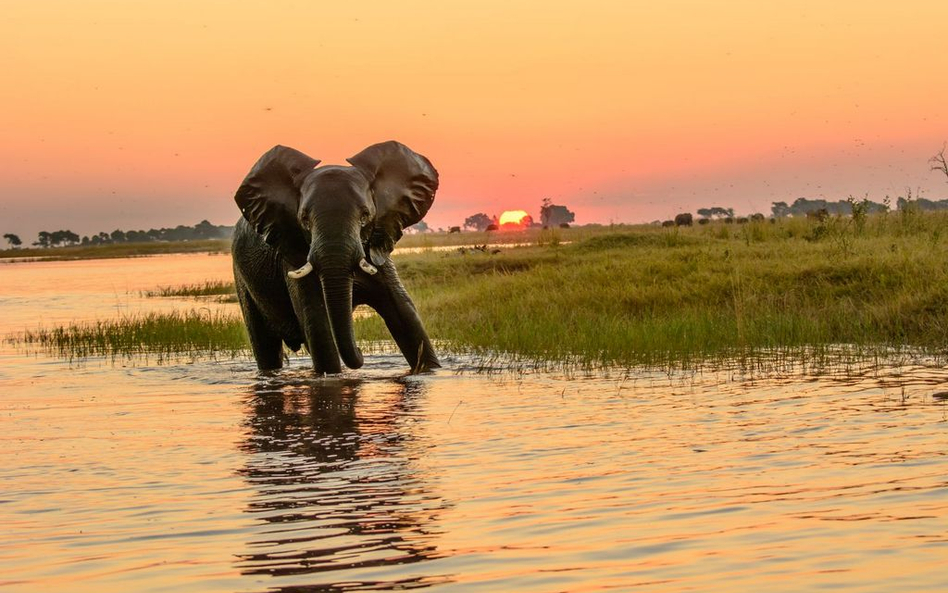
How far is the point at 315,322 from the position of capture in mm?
12945

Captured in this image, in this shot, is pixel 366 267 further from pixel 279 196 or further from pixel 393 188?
pixel 279 196

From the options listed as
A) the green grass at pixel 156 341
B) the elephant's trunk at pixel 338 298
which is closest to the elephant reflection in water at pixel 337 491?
the elephant's trunk at pixel 338 298

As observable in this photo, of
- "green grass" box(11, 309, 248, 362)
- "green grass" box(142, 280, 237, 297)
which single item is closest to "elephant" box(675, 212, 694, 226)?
"green grass" box(142, 280, 237, 297)

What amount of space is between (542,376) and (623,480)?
5563 mm

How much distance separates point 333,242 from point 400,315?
1315 millimetres

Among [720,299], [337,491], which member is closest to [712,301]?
[720,299]

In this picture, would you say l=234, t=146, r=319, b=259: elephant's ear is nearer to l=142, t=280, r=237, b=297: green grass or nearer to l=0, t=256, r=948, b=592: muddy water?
l=0, t=256, r=948, b=592: muddy water

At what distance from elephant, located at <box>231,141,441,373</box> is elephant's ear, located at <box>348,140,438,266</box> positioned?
1 cm

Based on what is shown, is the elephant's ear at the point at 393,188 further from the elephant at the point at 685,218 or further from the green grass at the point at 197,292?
the elephant at the point at 685,218

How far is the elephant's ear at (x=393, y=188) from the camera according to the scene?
13336 millimetres

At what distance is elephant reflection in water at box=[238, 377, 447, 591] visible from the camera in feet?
19.1

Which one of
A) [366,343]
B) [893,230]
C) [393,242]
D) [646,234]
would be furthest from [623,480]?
[646,234]

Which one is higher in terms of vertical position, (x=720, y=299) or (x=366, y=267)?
(x=366, y=267)

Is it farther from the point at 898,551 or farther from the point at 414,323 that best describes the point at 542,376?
the point at 898,551
